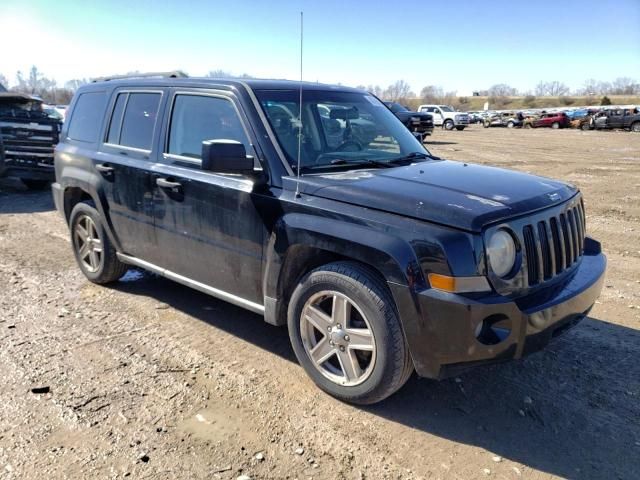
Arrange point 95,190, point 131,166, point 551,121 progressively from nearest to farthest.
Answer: point 131,166 → point 95,190 → point 551,121

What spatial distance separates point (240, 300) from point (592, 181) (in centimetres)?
1161

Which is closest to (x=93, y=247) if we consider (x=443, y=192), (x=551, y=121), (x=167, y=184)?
(x=167, y=184)

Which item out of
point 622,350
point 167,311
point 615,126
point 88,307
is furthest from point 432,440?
point 615,126

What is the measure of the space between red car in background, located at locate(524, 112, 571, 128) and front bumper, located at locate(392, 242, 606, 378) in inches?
1952

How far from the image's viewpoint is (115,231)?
16.3ft

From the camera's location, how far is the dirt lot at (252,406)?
2.84m

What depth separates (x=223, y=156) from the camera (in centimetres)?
336

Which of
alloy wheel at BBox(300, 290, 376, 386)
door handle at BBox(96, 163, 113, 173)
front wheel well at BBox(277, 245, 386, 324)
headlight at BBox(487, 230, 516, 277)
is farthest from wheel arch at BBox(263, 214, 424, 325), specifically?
door handle at BBox(96, 163, 113, 173)

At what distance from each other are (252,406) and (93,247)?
2.90 meters

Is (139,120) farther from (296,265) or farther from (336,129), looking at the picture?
(296,265)

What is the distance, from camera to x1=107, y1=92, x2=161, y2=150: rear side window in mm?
4492

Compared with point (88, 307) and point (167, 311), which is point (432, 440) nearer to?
point (167, 311)

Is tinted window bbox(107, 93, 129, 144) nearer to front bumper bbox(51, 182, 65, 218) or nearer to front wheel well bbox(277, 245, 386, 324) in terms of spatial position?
front bumper bbox(51, 182, 65, 218)

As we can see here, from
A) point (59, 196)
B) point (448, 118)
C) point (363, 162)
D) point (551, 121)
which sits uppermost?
point (363, 162)
